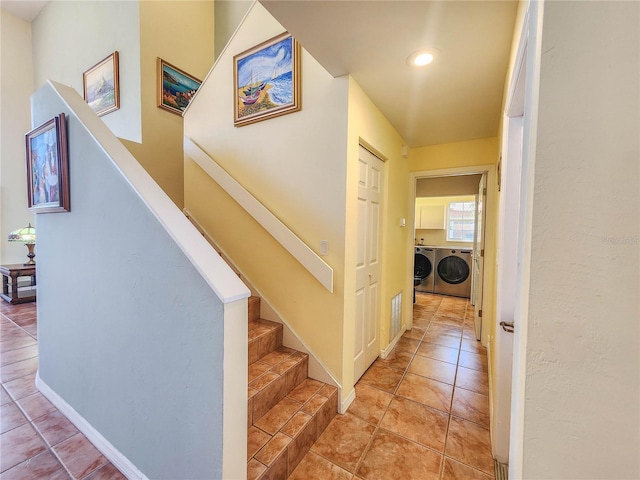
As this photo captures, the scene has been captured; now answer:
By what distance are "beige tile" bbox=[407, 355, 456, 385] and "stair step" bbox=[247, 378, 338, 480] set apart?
3.38 ft

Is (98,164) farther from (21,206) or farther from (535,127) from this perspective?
(21,206)

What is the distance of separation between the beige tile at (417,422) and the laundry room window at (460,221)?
474cm

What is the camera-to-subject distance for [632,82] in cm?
57

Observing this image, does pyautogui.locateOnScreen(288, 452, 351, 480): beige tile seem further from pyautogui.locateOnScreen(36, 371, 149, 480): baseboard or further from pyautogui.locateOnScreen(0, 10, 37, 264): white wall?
pyautogui.locateOnScreen(0, 10, 37, 264): white wall

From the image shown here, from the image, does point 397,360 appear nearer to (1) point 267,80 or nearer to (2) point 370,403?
(2) point 370,403

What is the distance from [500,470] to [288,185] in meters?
2.23

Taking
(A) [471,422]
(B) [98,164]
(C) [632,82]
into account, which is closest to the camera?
(C) [632,82]

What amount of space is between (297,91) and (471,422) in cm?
274

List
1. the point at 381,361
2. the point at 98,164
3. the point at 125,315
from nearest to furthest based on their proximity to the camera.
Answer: the point at 125,315
the point at 98,164
the point at 381,361

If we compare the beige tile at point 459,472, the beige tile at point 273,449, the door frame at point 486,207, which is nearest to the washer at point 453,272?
the door frame at point 486,207

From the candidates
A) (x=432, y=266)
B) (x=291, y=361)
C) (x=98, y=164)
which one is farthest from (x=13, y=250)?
(x=432, y=266)

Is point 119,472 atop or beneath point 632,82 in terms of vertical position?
beneath

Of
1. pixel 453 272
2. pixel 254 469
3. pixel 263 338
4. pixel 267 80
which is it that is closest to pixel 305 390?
pixel 263 338

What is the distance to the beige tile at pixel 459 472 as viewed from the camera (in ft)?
4.65
